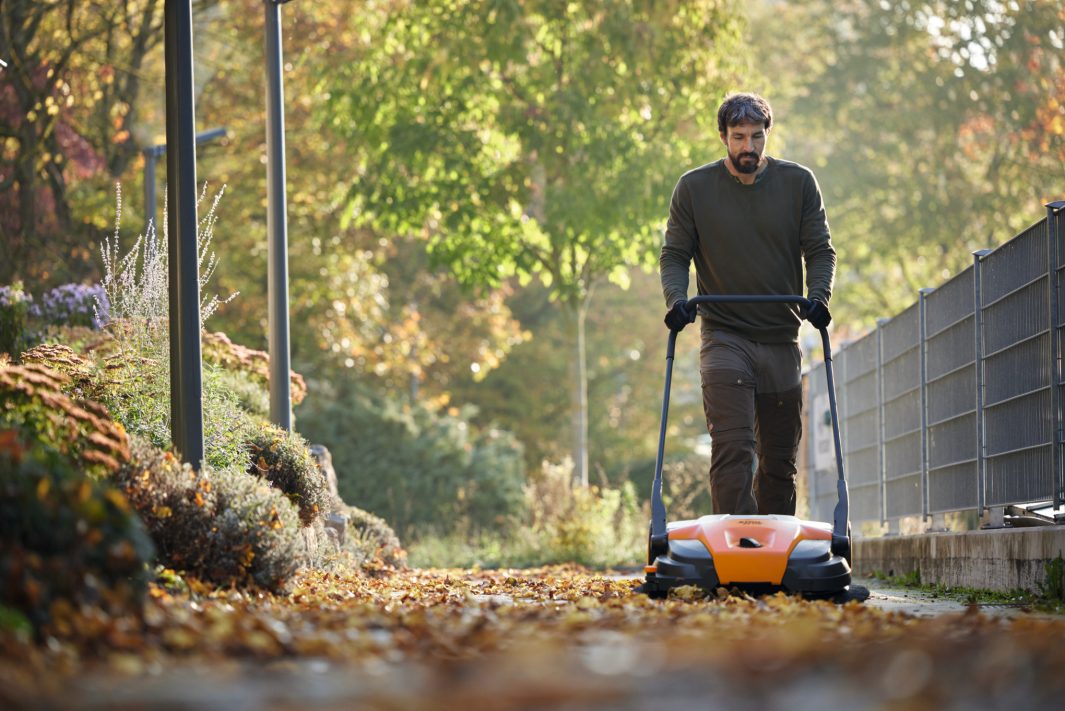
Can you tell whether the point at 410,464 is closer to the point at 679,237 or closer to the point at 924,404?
the point at 924,404

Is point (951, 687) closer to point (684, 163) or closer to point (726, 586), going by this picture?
point (726, 586)

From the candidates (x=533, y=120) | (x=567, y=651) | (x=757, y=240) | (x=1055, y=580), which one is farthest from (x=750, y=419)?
(x=533, y=120)

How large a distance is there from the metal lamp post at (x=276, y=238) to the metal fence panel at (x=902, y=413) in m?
4.50

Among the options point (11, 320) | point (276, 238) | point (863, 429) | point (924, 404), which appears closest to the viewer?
point (924, 404)

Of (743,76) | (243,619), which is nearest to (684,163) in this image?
(743,76)

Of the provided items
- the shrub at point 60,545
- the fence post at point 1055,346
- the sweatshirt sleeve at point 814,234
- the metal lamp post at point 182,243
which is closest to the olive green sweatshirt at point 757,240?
the sweatshirt sleeve at point 814,234

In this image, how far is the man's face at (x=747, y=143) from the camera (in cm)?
806

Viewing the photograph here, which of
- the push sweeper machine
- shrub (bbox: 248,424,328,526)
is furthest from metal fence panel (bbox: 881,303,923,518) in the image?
the push sweeper machine

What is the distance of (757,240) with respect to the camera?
327 inches

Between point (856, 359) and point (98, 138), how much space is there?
12.7 metres

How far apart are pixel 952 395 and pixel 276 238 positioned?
526 cm

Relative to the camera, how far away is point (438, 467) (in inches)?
959

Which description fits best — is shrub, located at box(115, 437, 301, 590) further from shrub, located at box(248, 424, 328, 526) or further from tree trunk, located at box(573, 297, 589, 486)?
tree trunk, located at box(573, 297, 589, 486)

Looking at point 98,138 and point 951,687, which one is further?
point 98,138
